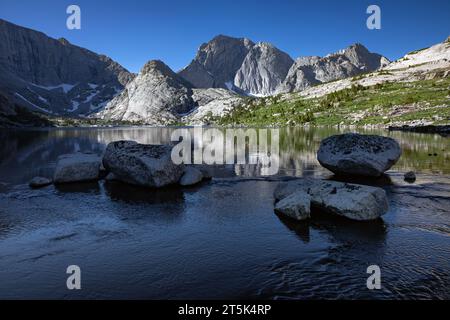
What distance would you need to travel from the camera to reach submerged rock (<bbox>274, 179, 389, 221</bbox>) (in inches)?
773

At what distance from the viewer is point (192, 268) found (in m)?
13.7

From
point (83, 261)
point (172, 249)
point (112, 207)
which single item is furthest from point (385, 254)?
point (112, 207)

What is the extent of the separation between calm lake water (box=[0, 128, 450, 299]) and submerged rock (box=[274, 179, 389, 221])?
63 cm

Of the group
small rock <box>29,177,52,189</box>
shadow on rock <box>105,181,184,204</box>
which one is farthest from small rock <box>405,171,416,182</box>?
small rock <box>29,177,52,189</box>

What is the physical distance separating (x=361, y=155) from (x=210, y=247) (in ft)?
71.0

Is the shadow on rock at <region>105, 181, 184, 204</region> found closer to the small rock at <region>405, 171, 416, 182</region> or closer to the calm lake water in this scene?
the calm lake water

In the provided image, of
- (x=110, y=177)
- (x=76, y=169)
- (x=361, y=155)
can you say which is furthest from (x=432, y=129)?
(x=76, y=169)

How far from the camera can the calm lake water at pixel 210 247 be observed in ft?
39.9

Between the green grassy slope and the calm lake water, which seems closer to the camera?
the calm lake water

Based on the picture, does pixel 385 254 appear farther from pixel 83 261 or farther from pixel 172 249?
pixel 83 261

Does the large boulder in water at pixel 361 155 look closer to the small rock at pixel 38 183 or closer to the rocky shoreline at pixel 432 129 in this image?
the small rock at pixel 38 183

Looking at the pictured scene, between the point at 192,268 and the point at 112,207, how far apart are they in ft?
38.4

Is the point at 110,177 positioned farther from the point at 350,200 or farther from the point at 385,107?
the point at 385,107

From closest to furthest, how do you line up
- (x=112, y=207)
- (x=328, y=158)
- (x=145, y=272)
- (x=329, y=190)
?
(x=145, y=272), (x=329, y=190), (x=112, y=207), (x=328, y=158)
